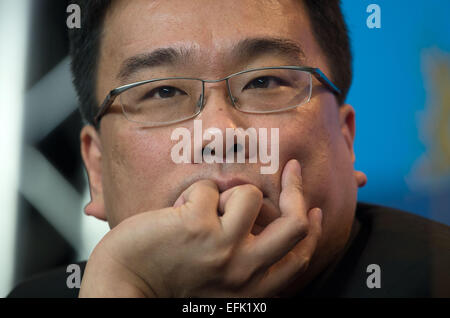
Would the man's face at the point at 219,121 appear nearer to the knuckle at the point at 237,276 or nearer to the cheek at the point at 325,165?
the cheek at the point at 325,165

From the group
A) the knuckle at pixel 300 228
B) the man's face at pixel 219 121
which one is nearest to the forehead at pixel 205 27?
the man's face at pixel 219 121

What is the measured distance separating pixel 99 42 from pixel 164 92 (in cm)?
34

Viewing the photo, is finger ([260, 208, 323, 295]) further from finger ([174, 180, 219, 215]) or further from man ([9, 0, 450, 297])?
finger ([174, 180, 219, 215])

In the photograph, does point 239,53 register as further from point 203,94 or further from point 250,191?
point 250,191

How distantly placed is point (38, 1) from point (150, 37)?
39.2 inches

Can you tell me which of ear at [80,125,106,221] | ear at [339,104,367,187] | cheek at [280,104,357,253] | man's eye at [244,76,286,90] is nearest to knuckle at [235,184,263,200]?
cheek at [280,104,357,253]

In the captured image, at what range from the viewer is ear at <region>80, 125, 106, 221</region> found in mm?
1450

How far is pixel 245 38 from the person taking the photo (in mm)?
1171

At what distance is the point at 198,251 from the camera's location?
0.92 m

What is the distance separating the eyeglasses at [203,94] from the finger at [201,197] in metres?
0.22

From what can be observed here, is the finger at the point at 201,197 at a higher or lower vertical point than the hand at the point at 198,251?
higher

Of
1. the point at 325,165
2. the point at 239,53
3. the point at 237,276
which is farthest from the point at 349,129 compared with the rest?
the point at 237,276

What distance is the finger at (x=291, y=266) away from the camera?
3.26 ft
